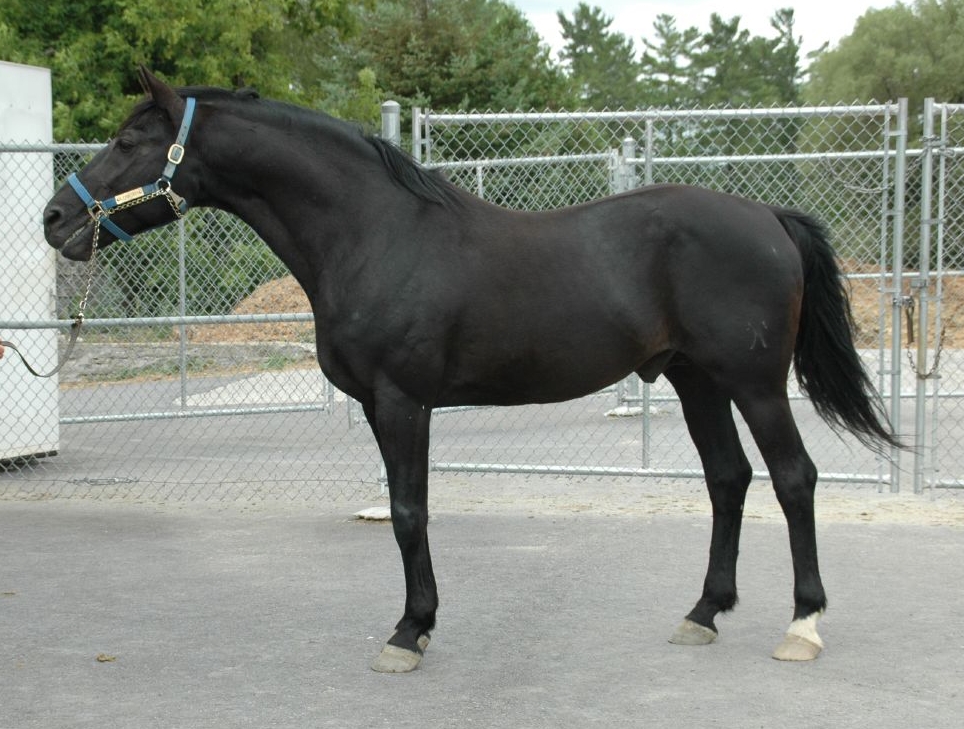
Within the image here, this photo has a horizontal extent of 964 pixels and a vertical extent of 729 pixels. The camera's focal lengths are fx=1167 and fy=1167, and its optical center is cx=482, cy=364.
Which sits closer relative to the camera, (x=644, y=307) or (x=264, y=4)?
(x=644, y=307)

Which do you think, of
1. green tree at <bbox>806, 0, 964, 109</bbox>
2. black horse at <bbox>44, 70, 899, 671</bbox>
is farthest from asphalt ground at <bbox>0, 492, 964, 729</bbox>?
green tree at <bbox>806, 0, 964, 109</bbox>

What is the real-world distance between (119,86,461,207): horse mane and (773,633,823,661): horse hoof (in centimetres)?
220

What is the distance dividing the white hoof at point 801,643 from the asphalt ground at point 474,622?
0.04m

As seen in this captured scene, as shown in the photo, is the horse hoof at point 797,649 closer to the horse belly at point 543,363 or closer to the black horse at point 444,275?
the black horse at point 444,275

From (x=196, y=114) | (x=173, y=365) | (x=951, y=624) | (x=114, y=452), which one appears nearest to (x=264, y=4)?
(x=173, y=365)

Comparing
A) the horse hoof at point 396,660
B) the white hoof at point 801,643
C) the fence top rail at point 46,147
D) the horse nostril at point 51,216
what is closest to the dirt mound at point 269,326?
the fence top rail at point 46,147

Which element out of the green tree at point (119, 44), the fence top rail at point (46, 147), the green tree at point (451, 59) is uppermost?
the green tree at point (451, 59)

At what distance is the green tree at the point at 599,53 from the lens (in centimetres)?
6438

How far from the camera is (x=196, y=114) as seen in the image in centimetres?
466

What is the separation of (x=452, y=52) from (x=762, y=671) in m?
25.7

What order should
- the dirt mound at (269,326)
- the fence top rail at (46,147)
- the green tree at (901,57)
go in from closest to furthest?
the fence top rail at (46,147), the dirt mound at (269,326), the green tree at (901,57)

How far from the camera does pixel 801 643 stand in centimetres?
459

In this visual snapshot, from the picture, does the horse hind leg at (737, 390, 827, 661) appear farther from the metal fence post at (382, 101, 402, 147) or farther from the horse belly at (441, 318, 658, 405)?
the metal fence post at (382, 101, 402, 147)

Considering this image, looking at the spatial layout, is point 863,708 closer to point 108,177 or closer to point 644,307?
point 644,307
